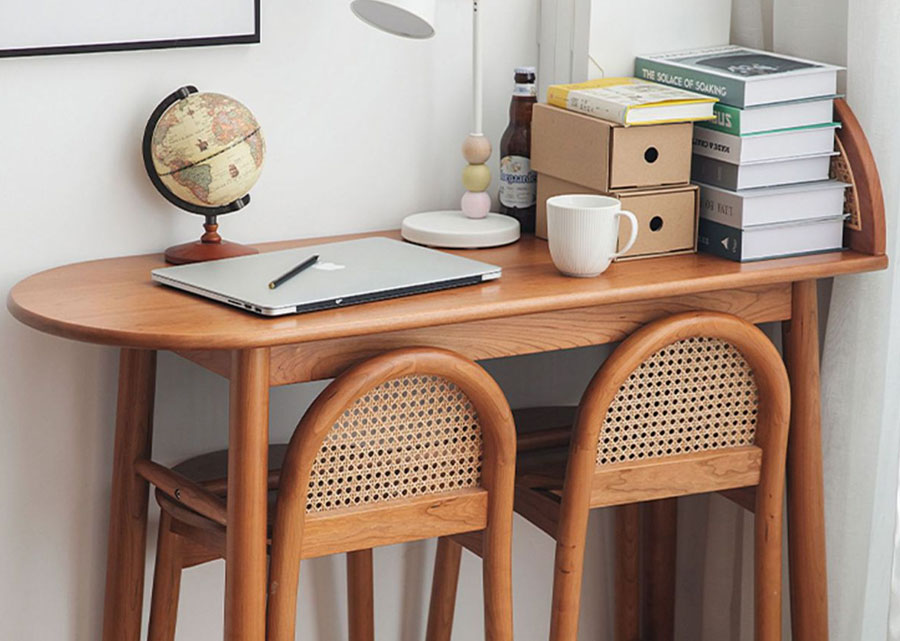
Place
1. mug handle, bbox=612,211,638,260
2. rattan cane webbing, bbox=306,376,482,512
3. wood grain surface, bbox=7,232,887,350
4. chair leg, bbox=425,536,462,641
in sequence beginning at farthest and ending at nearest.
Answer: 1. chair leg, bbox=425,536,462,641
2. mug handle, bbox=612,211,638,260
3. rattan cane webbing, bbox=306,376,482,512
4. wood grain surface, bbox=7,232,887,350

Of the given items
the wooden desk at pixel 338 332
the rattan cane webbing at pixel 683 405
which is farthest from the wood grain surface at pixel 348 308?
the rattan cane webbing at pixel 683 405

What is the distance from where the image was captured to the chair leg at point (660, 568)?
2.19m

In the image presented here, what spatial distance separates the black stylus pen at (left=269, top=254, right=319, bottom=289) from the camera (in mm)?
1539

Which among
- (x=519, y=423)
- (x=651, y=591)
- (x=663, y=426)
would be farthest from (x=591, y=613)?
(x=663, y=426)

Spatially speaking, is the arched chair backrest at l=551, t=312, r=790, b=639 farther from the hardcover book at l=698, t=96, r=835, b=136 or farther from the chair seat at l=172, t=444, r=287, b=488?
the chair seat at l=172, t=444, r=287, b=488

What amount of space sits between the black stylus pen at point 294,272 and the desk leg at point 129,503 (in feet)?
0.84

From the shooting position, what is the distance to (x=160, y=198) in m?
1.77

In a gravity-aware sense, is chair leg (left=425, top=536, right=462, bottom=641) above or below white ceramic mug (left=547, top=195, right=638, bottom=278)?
below

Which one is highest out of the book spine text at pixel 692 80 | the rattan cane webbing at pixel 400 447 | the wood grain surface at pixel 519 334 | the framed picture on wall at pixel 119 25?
the framed picture on wall at pixel 119 25

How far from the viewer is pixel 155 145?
1.67 meters

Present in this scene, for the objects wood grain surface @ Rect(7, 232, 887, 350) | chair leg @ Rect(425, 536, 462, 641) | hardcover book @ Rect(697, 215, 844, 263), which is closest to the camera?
wood grain surface @ Rect(7, 232, 887, 350)

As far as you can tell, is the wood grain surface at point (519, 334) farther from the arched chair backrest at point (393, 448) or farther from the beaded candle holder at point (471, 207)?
the beaded candle holder at point (471, 207)

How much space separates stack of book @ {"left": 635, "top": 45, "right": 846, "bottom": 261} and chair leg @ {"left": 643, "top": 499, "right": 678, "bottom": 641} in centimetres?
55

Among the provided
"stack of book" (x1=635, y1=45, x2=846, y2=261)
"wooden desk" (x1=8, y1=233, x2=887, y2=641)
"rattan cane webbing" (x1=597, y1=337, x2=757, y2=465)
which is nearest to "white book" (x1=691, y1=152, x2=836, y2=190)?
"stack of book" (x1=635, y1=45, x2=846, y2=261)
